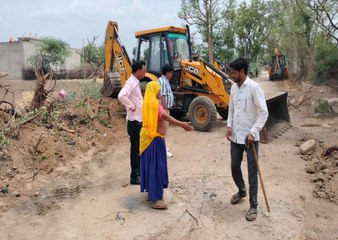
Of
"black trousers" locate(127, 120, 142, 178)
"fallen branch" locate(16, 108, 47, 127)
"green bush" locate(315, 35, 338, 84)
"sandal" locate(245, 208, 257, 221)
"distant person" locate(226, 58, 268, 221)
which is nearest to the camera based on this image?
"distant person" locate(226, 58, 268, 221)

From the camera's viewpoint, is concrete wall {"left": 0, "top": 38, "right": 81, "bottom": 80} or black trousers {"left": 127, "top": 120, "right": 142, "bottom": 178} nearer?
black trousers {"left": 127, "top": 120, "right": 142, "bottom": 178}

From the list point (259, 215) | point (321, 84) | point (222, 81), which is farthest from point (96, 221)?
point (321, 84)

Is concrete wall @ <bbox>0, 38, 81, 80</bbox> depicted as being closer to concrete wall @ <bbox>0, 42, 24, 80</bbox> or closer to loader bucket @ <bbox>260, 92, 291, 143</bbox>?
concrete wall @ <bbox>0, 42, 24, 80</bbox>

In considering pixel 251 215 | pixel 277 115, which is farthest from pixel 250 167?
pixel 277 115

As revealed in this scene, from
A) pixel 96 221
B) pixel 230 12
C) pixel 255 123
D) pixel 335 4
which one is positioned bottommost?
pixel 96 221

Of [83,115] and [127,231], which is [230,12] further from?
[127,231]

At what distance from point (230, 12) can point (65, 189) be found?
33760 millimetres

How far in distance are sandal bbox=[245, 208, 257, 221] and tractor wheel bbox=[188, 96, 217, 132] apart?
4780mm

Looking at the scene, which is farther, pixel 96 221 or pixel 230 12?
pixel 230 12

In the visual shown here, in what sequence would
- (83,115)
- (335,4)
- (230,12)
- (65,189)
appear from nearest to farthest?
(65,189), (83,115), (335,4), (230,12)

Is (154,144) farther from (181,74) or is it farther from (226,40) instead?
(226,40)

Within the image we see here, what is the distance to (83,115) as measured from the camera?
8.78m

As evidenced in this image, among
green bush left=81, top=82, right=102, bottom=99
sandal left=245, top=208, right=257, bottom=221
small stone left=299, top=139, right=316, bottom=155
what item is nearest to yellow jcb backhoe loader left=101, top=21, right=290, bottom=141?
green bush left=81, top=82, right=102, bottom=99

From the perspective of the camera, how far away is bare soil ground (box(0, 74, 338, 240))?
4203mm
